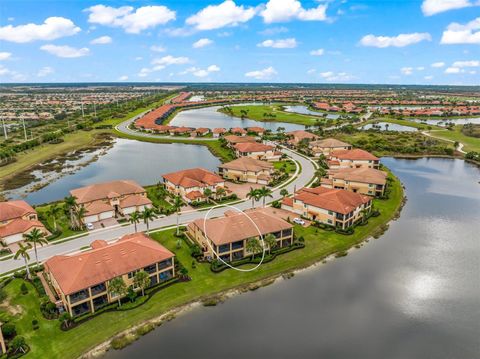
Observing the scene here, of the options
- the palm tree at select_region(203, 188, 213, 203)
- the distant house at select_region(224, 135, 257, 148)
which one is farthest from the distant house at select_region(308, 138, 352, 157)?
the palm tree at select_region(203, 188, 213, 203)

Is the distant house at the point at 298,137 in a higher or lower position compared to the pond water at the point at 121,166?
higher

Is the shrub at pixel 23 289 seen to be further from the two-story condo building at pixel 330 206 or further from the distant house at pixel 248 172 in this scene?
the distant house at pixel 248 172

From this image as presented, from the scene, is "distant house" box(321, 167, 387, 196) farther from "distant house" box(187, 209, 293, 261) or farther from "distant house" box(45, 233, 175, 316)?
"distant house" box(45, 233, 175, 316)

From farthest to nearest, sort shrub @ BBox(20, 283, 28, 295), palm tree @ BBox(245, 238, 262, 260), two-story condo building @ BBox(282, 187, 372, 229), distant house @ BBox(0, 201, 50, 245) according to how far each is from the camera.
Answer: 1. two-story condo building @ BBox(282, 187, 372, 229)
2. distant house @ BBox(0, 201, 50, 245)
3. palm tree @ BBox(245, 238, 262, 260)
4. shrub @ BBox(20, 283, 28, 295)

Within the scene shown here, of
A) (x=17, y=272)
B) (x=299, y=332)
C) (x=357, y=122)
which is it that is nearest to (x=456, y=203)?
(x=299, y=332)

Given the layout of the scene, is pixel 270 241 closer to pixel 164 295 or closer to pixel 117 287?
pixel 164 295

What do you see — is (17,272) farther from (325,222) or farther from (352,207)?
(352,207)

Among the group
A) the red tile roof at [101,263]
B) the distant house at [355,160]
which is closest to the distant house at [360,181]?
the distant house at [355,160]
